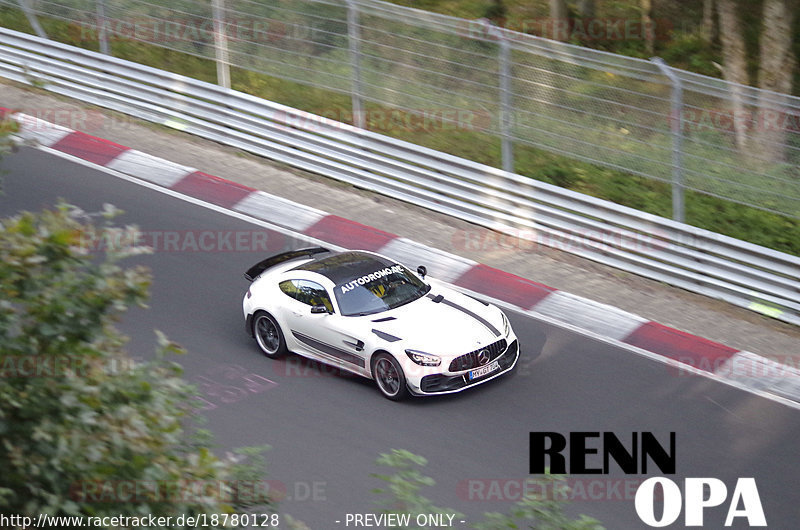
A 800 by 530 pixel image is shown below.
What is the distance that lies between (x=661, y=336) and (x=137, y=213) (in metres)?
7.65

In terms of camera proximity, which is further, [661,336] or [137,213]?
[137,213]

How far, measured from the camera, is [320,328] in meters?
11.0

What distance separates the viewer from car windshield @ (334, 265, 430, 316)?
35.9 ft

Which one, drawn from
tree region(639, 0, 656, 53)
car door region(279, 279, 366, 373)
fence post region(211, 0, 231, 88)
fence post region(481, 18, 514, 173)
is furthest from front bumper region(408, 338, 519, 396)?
tree region(639, 0, 656, 53)

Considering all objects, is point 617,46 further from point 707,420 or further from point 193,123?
point 707,420

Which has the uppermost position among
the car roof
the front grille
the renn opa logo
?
the car roof

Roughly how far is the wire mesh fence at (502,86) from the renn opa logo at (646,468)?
4098 mm

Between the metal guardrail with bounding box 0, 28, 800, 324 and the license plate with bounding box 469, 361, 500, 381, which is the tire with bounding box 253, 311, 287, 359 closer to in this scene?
the license plate with bounding box 469, 361, 500, 381

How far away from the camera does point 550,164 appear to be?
14.9m

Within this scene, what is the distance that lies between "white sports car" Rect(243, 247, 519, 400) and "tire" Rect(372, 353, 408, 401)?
0.03ft

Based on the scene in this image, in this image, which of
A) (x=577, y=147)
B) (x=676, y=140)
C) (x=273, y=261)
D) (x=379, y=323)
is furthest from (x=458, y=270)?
(x=676, y=140)

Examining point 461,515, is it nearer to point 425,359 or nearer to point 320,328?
point 425,359

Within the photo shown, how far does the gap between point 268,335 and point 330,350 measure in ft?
3.20

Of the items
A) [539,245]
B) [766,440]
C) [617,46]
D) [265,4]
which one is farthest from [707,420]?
[617,46]
